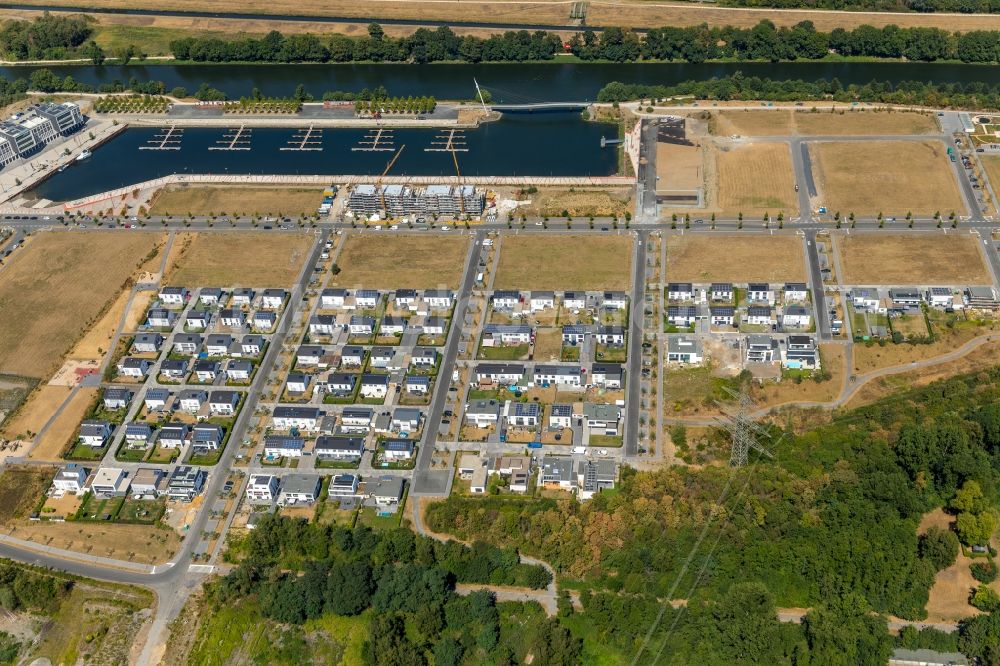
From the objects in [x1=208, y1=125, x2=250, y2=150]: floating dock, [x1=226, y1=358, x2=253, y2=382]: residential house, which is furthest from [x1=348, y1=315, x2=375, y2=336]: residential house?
[x1=208, y1=125, x2=250, y2=150]: floating dock

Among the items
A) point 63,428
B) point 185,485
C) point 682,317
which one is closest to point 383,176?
point 682,317

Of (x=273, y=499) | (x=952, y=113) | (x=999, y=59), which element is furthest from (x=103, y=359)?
(x=999, y=59)

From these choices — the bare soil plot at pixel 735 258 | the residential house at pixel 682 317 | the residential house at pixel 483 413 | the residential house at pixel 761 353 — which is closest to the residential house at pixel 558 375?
the residential house at pixel 483 413

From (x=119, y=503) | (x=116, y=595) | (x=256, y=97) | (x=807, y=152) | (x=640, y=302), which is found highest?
(x=256, y=97)

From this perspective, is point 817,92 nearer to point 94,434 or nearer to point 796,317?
point 796,317

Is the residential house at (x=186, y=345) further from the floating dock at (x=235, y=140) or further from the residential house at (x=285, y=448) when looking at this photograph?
the floating dock at (x=235, y=140)

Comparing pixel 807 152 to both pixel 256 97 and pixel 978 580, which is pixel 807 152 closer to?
pixel 978 580

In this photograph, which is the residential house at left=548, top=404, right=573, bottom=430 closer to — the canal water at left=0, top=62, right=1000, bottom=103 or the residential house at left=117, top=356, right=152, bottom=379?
the residential house at left=117, top=356, right=152, bottom=379
